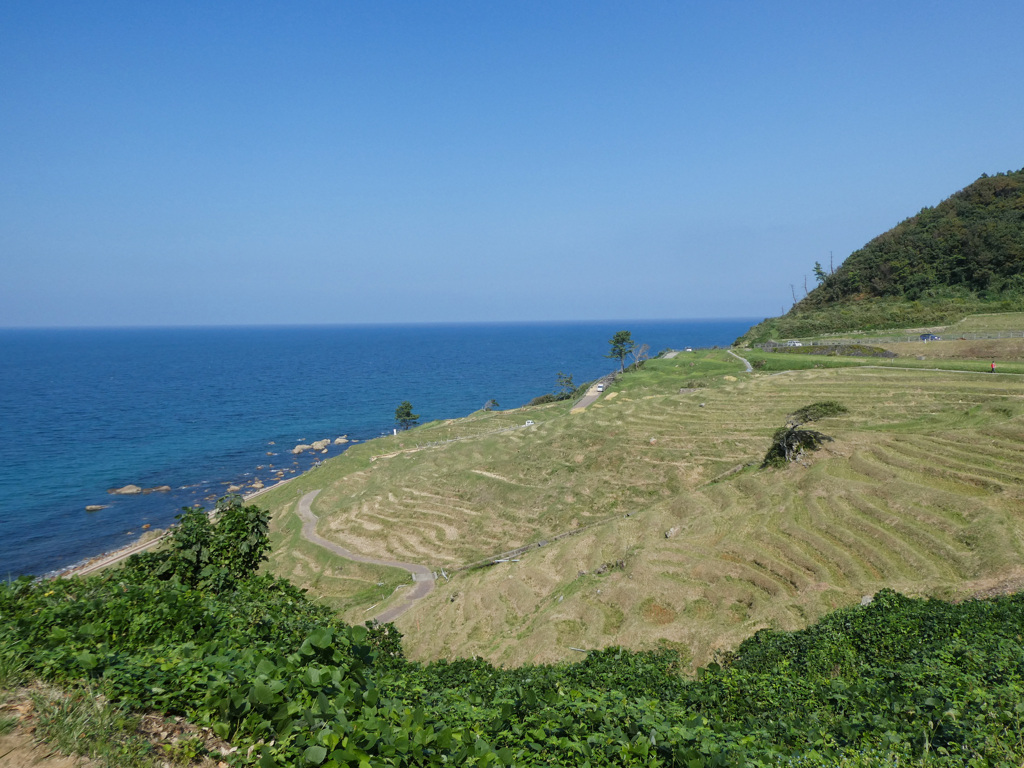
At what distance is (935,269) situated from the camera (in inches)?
3716

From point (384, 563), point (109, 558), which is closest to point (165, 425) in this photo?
point (109, 558)

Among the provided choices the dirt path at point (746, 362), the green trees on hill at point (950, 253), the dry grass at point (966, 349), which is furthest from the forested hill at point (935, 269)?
the dry grass at point (966, 349)

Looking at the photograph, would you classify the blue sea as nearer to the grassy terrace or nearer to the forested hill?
the grassy terrace

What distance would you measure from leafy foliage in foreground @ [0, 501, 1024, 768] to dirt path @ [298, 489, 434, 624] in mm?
21284

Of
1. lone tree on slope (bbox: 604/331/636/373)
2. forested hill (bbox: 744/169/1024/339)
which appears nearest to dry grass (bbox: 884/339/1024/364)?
forested hill (bbox: 744/169/1024/339)

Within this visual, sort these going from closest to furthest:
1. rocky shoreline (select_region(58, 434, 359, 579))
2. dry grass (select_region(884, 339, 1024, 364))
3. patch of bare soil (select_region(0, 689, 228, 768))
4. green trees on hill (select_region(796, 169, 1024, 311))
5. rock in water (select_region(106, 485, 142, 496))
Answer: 1. patch of bare soil (select_region(0, 689, 228, 768))
2. rocky shoreline (select_region(58, 434, 359, 579))
3. dry grass (select_region(884, 339, 1024, 364))
4. rock in water (select_region(106, 485, 142, 496))
5. green trees on hill (select_region(796, 169, 1024, 311))

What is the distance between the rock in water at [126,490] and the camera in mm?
61750

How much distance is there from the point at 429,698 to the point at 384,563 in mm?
33952

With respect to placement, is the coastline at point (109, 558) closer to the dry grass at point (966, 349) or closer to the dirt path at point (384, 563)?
the dirt path at point (384, 563)

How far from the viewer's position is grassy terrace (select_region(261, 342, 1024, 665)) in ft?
70.7

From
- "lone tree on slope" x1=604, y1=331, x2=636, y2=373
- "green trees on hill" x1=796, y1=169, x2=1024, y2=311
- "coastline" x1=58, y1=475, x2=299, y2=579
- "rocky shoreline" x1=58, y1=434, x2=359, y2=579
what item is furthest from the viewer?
"lone tree on slope" x1=604, y1=331, x2=636, y2=373

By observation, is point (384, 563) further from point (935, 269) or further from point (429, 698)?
point (935, 269)

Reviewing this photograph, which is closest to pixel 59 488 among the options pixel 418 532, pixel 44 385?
pixel 418 532

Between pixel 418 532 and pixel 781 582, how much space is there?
2839 centimetres
